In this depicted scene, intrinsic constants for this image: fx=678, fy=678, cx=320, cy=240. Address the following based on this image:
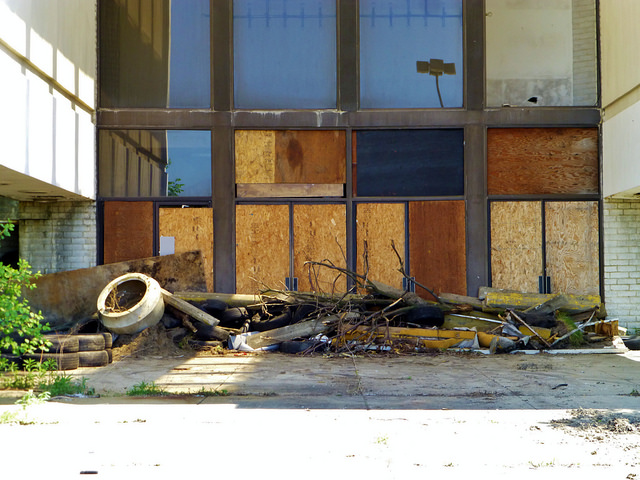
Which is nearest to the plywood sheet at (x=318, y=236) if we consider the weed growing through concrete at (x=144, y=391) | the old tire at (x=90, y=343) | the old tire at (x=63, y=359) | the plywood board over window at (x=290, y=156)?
the plywood board over window at (x=290, y=156)

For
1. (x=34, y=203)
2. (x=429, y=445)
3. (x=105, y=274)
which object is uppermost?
(x=34, y=203)

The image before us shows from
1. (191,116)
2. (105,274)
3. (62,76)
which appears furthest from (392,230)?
(62,76)

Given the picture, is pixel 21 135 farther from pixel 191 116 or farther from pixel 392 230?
pixel 392 230

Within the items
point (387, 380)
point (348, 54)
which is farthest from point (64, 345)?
point (348, 54)

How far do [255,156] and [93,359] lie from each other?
6.04 meters

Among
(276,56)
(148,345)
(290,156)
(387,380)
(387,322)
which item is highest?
(276,56)

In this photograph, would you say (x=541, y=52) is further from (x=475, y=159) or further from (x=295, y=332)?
(x=295, y=332)

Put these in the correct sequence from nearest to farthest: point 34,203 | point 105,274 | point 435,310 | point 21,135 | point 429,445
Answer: point 429,445, point 21,135, point 435,310, point 105,274, point 34,203

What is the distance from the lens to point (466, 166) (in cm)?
1429

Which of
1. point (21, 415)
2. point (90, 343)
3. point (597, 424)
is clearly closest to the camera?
point (597, 424)

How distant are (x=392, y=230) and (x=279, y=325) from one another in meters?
3.70

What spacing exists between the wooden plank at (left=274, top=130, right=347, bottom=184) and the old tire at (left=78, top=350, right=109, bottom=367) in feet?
19.0

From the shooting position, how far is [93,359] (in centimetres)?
980

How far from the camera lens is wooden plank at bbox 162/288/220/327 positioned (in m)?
11.4
